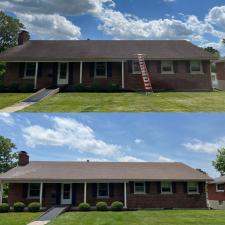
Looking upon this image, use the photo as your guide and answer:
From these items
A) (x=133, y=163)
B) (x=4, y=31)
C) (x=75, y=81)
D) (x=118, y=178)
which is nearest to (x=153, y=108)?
(x=118, y=178)

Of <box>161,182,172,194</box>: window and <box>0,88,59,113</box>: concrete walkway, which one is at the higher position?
<box>0,88,59,113</box>: concrete walkway

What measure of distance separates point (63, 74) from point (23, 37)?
8.04m

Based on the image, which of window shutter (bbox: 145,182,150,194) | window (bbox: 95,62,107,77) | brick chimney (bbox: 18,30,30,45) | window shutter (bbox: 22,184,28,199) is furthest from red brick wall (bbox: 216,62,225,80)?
window shutter (bbox: 22,184,28,199)

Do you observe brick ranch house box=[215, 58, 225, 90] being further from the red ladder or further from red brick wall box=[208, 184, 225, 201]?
red brick wall box=[208, 184, 225, 201]

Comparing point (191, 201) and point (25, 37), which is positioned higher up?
point (25, 37)

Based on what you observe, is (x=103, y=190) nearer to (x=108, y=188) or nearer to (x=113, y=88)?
(x=108, y=188)

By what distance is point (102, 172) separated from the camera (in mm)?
28250

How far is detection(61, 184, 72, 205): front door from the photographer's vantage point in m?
26.6

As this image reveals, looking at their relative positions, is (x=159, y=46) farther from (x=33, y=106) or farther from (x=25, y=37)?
(x=33, y=106)

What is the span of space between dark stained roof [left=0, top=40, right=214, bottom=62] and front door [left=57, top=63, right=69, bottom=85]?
2.99ft

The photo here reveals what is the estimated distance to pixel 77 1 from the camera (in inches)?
1410

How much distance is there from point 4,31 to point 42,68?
24110 mm

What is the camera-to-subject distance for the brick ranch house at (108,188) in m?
26.2

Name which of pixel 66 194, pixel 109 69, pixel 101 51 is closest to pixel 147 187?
pixel 66 194
